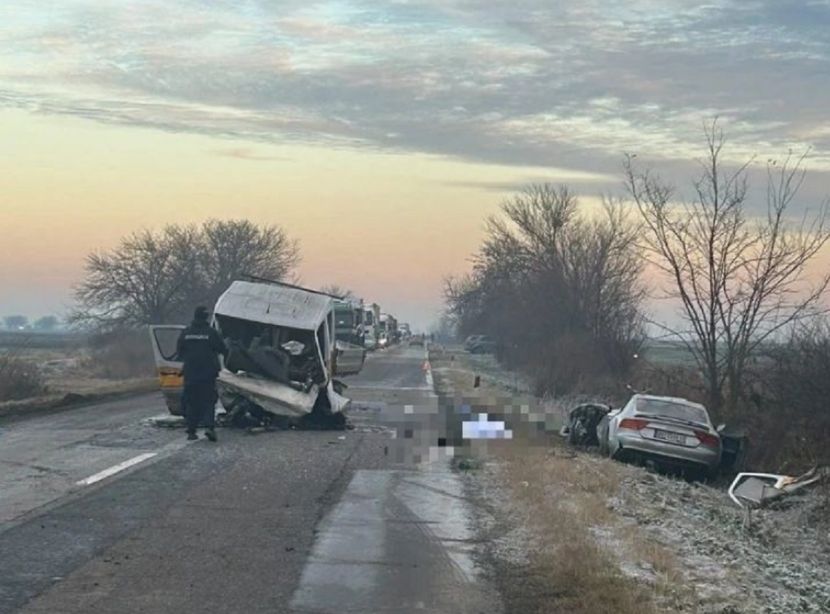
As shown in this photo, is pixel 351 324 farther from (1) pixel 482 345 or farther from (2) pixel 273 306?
(1) pixel 482 345

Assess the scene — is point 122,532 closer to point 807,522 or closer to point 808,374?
point 807,522

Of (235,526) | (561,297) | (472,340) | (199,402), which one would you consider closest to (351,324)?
(561,297)

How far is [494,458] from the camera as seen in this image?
17.8 m

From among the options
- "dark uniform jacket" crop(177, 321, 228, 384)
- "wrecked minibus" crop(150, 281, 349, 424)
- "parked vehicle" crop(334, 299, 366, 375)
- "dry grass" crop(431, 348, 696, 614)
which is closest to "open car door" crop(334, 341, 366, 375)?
"parked vehicle" crop(334, 299, 366, 375)

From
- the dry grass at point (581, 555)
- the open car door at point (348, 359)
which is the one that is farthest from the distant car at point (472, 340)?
the dry grass at point (581, 555)

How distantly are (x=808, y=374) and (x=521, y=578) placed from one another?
51.5ft

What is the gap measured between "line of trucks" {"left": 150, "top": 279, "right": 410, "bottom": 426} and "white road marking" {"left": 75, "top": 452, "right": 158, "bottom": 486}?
4570 mm

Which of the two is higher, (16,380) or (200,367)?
(200,367)

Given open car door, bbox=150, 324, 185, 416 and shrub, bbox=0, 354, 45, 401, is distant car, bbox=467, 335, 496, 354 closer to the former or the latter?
shrub, bbox=0, 354, 45, 401

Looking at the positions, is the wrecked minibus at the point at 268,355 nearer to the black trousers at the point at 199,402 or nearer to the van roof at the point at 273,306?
the van roof at the point at 273,306

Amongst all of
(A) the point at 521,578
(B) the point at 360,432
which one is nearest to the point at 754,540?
(A) the point at 521,578

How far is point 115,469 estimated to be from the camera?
48.6 feet

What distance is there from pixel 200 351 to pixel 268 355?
2.80m

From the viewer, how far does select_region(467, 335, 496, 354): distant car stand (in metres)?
86.6
